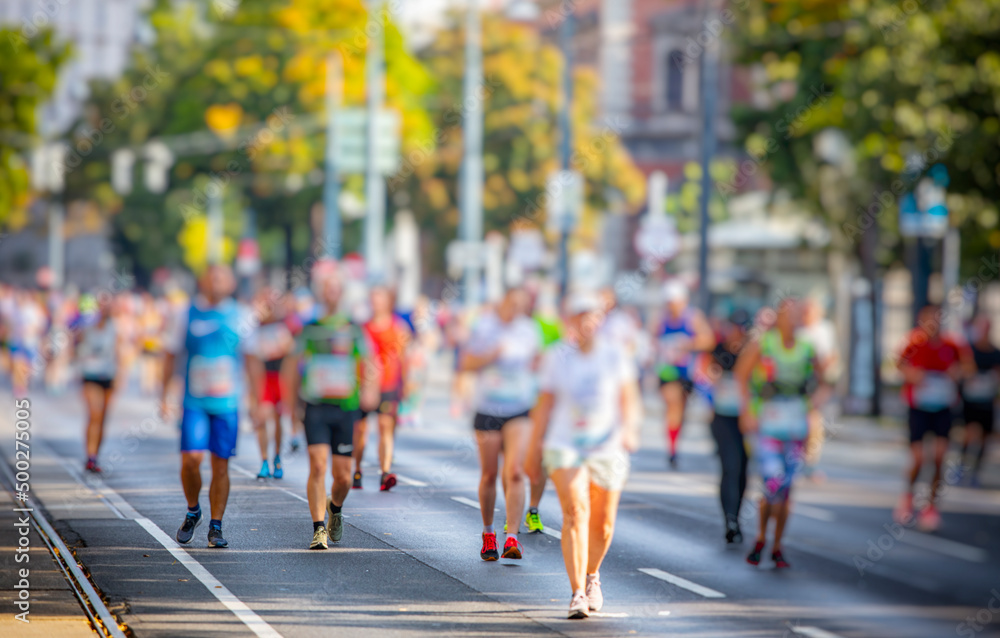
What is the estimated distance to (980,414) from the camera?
19.0 m

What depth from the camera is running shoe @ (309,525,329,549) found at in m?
9.68

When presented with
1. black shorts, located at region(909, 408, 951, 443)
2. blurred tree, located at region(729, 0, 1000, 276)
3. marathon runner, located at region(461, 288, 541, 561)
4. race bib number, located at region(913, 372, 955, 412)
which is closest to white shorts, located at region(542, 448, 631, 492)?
marathon runner, located at region(461, 288, 541, 561)

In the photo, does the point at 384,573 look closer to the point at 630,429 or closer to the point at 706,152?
the point at 630,429

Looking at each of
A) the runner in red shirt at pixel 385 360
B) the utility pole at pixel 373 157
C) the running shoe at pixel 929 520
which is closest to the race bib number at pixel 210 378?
the runner in red shirt at pixel 385 360

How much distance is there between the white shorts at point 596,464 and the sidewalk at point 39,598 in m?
2.47

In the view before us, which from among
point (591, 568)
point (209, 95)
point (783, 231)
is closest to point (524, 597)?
point (591, 568)

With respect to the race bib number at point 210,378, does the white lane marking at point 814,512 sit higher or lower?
lower

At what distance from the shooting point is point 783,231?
122 feet

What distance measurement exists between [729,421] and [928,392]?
4.15 meters

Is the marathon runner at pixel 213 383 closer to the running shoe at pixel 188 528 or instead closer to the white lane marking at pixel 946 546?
the running shoe at pixel 188 528

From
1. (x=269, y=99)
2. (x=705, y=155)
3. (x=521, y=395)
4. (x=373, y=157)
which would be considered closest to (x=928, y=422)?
(x=521, y=395)

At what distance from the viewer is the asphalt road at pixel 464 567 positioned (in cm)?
813

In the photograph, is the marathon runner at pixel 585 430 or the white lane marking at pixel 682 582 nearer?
the marathon runner at pixel 585 430

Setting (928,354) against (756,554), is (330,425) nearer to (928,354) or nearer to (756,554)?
(756,554)
